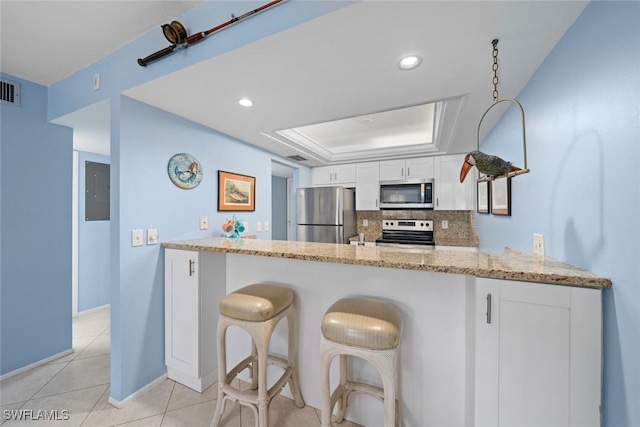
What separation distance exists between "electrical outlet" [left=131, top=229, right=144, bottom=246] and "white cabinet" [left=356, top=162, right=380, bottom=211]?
9.59 ft

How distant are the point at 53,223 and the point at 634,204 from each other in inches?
141

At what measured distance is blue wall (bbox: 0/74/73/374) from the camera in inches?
75.0

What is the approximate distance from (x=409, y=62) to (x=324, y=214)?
2.59m

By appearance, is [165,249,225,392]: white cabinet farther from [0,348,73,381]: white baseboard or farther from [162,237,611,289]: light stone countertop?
[0,348,73,381]: white baseboard

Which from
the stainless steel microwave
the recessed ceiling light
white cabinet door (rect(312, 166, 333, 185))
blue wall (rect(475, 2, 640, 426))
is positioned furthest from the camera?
white cabinet door (rect(312, 166, 333, 185))

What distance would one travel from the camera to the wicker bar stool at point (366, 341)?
A: 3.54ft

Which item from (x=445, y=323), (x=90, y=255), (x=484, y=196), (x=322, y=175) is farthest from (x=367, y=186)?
(x=90, y=255)

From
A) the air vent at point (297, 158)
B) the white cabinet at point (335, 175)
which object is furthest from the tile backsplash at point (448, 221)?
the air vent at point (297, 158)

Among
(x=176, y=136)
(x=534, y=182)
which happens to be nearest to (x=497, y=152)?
(x=534, y=182)

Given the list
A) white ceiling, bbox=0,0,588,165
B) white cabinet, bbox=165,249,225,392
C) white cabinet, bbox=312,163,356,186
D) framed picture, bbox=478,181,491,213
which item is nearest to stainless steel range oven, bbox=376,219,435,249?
white cabinet, bbox=312,163,356,186

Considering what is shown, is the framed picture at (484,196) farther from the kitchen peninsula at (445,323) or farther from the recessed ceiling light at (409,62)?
the recessed ceiling light at (409,62)

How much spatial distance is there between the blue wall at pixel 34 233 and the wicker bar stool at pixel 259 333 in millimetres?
1872

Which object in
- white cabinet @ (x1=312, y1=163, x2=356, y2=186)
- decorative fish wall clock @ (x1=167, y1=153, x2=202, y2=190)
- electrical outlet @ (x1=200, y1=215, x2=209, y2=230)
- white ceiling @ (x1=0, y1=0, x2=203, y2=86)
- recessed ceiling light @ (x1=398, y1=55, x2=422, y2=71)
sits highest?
white ceiling @ (x1=0, y1=0, x2=203, y2=86)

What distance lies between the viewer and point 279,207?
17.7ft
